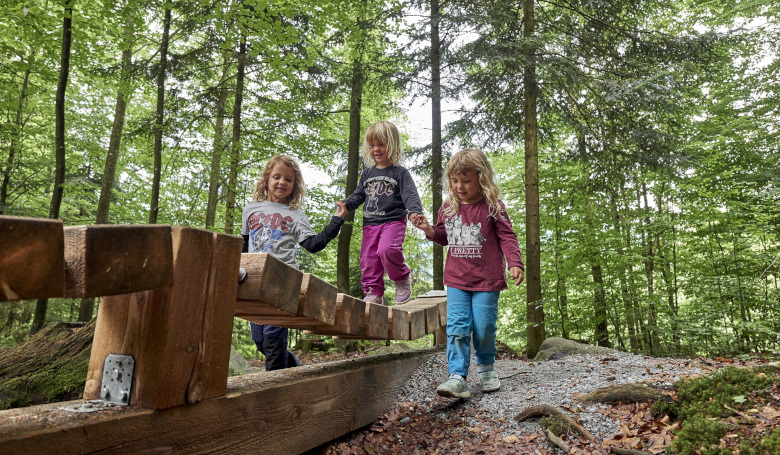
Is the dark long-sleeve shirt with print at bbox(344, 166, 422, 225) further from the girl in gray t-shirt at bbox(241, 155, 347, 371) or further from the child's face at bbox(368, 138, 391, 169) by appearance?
the girl in gray t-shirt at bbox(241, 155, 347, 371)

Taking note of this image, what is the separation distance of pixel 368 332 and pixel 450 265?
51.5 inches

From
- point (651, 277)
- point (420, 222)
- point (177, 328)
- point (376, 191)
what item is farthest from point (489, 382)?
point (651, 277)

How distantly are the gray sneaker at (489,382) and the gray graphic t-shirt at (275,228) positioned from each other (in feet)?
6.69


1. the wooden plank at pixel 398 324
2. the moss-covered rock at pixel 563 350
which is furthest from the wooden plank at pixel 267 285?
the moss-covered rock at pixel 563 350

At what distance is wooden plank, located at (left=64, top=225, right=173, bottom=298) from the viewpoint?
1.02m

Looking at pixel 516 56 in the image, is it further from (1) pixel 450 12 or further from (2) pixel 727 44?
(2) pixel 727 44

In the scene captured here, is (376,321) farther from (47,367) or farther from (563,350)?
(563,350)

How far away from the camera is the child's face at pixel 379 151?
4.85 meters

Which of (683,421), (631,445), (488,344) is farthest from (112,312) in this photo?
(488,344)

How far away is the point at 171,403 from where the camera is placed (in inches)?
56.7

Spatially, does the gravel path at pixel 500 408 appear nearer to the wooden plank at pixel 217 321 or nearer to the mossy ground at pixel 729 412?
the mossy ground at pixel 729 412

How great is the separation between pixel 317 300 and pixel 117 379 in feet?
2.92

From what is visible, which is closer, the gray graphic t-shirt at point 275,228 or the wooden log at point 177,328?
the wooden log at point 177,328

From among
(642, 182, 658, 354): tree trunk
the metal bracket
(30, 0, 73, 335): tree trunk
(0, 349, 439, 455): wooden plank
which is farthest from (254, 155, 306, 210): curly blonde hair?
(642, 182, 658, 354): tree trunk
